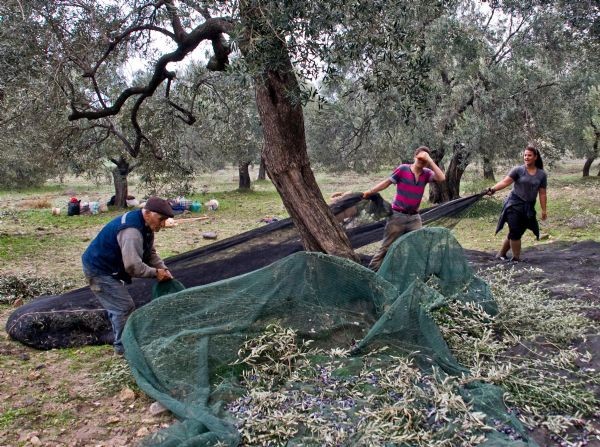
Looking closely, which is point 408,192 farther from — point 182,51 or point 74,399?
point 74,399

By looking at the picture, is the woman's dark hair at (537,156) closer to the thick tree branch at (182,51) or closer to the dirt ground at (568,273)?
the dirt ground at (568,273)

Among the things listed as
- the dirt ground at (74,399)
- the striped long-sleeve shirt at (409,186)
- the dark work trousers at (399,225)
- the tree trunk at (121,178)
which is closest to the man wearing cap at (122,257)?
the dirt ground at (74,399)

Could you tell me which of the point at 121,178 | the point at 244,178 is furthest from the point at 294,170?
the point at 244,178

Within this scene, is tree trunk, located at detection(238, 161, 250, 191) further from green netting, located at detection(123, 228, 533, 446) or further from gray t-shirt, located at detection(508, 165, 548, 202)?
green netting, located at detection(123, 228, 533, 446)

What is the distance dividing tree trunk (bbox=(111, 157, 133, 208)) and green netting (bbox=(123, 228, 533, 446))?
562 inches

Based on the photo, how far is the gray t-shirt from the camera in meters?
6.61

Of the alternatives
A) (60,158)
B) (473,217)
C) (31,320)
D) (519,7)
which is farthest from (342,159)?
(31,320)

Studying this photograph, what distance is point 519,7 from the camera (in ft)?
33.4

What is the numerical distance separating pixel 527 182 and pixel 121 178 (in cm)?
1443

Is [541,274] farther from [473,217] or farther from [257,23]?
[473,217]

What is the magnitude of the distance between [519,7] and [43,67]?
28.3 feet

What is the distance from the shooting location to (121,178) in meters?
17.9

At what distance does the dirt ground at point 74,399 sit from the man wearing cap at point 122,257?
1.70 ft

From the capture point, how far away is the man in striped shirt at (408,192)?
5.86m
